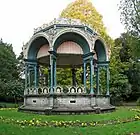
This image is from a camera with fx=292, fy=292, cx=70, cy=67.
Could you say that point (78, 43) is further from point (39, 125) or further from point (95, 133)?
point (95, 133)

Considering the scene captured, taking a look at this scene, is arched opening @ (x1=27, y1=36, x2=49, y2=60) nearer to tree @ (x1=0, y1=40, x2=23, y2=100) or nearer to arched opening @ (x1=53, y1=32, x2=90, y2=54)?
arched opening @ (x1=53, y1=32, x2=90, y2=54)

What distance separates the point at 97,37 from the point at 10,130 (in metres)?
14.3

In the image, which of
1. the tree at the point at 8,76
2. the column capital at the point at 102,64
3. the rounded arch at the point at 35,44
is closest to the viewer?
the rounded arch at the point at 35,44

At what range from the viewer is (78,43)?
2506 cm

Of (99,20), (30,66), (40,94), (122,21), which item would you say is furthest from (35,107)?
(99,20)

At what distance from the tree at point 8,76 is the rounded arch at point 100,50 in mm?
23424

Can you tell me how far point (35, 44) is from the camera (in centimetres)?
2611

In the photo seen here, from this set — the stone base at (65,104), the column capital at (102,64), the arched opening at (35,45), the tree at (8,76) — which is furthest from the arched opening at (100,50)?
the tree at (8,76)

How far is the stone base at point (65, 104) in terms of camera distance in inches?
842

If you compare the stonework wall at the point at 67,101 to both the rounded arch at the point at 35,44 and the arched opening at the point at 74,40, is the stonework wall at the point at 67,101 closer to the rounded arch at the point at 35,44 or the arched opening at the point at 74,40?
the arched opening at the point at 74,40

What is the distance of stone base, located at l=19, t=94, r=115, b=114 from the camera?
21.4m

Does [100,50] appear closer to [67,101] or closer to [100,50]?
[100,50]

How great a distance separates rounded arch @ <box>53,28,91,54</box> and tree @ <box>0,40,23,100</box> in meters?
24.9

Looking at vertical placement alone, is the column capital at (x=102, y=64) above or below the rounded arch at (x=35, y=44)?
A: below
